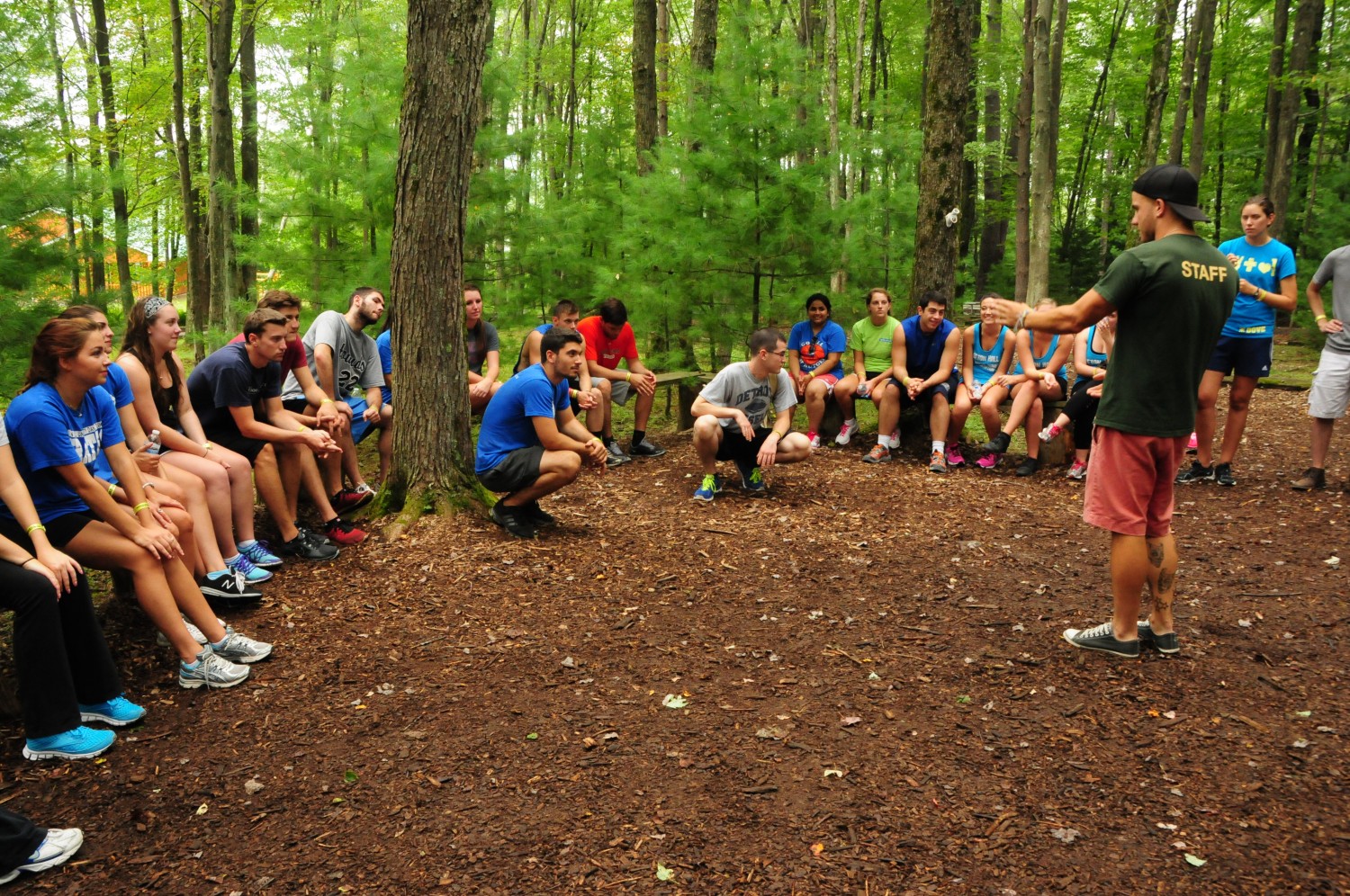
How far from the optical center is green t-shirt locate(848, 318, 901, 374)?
751 cm

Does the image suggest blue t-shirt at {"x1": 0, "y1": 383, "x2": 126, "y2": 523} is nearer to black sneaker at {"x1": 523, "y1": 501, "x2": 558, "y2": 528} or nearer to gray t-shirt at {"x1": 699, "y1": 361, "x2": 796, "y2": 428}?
black sneaker at {"x1": 523, "y1": 501, "x2": 558, "y2": 528}

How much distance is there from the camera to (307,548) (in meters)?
4.75

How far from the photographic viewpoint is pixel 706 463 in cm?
607

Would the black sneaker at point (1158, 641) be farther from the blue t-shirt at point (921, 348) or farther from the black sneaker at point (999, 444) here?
the blue t-shirt at point (921, 348)

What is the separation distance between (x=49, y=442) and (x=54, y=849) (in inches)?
58.1

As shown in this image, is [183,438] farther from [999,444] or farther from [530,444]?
[999,444]

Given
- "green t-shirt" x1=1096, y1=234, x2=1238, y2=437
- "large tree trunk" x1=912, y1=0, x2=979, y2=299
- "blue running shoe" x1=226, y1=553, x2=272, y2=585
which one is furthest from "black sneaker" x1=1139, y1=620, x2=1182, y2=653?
"large tree trunk" x1=912, y1=0, x2=979, y2=299

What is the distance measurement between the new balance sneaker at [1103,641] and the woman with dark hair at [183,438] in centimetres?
387

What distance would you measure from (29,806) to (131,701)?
0.61 m

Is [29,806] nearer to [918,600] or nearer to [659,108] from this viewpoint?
[918,600]

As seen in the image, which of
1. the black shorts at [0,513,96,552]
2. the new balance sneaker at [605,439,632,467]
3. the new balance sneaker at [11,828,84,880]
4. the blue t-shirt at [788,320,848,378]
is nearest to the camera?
the new balance sneaker at [11,828,84,880]

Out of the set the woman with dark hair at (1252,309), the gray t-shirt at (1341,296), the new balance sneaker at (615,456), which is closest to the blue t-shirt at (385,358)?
the new balance sneaker at (615,456)

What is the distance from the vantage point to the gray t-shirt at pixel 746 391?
5992 mm

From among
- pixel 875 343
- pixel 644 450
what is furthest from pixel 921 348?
pixel 644 450
